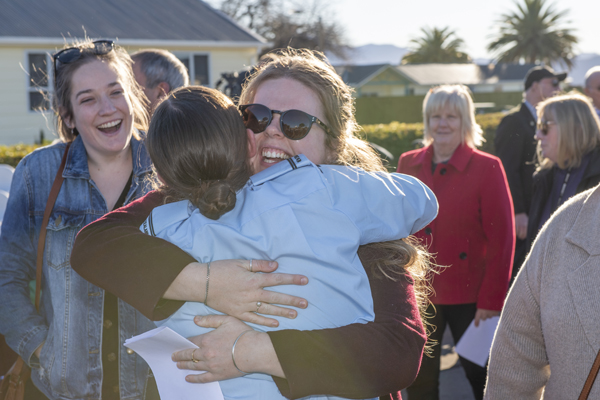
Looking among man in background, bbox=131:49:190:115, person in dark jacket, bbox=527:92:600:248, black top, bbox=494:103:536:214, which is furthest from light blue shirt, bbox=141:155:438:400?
black top, bbox=494:103:536:214

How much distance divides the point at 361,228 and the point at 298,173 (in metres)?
0.23

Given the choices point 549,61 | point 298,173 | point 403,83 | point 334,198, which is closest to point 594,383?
point 334,198

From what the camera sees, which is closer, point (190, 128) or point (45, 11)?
point (190, 128)

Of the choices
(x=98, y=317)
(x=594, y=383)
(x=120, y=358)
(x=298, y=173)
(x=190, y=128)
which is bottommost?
(x=120, y=358)

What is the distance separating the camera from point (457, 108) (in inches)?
170

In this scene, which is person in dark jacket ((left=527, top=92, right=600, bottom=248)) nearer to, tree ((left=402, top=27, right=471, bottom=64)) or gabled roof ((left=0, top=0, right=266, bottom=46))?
gabled roof ((left=0, top=0, right=266, bottom=46))

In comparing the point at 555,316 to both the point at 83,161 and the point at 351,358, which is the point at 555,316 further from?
the point at 83,161

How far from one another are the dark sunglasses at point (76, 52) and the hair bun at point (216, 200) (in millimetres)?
1387

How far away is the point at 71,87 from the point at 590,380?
2362mm

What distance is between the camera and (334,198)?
4.97 ft

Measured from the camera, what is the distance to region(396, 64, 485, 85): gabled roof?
5380cm

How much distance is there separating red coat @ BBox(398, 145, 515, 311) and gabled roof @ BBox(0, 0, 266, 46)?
50.6ft

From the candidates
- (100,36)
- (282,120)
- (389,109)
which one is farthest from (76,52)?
(389,109)

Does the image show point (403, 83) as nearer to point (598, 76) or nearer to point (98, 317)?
point (598, 76)
